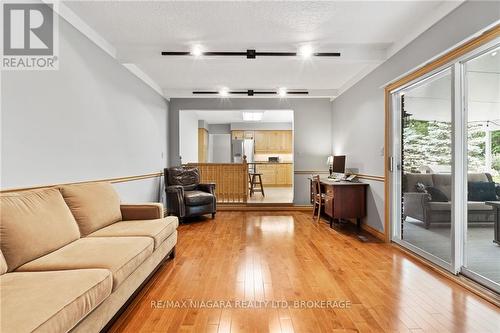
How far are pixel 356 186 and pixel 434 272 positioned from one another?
1.82 m

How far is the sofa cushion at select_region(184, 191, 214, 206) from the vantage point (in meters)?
4.85

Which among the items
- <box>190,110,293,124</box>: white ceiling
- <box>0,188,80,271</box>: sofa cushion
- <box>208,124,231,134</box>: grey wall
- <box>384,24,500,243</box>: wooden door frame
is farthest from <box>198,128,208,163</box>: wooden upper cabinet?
<box>0,188,80,271</box>: sofa cushion

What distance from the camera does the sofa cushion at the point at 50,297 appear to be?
1092 millimetres

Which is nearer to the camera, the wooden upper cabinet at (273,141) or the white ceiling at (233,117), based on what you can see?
the white ceiling at (233,117)

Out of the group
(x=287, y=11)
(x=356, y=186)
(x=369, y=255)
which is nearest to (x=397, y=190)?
(x=356, y=186)

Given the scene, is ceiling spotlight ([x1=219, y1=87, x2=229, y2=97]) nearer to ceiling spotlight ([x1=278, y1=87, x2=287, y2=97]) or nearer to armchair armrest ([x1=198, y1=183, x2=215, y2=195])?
ceiling spotlight ([x1=278, y1=87, x2=287, y2=97])

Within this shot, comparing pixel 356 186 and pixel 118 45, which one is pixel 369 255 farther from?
pixel 118 45

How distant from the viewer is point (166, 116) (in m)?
5.93

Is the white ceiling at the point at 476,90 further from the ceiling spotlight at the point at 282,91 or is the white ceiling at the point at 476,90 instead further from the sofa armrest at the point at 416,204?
the ceiling spotlight at the point at 282,91

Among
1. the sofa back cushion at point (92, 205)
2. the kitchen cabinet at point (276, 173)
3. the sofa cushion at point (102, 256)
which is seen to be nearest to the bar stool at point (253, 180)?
the kitchen cabinet at point (276, 173)

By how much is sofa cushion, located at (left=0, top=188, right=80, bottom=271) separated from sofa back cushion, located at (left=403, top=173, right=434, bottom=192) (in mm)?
A: 3712

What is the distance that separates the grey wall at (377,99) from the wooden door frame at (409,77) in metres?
0.07

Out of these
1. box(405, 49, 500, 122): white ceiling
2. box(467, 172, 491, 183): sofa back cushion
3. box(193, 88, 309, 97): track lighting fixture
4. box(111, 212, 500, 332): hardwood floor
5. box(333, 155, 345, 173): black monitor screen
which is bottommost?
box(111, 212, 500, 332): hardwood floor

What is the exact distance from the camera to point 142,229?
2.48m
